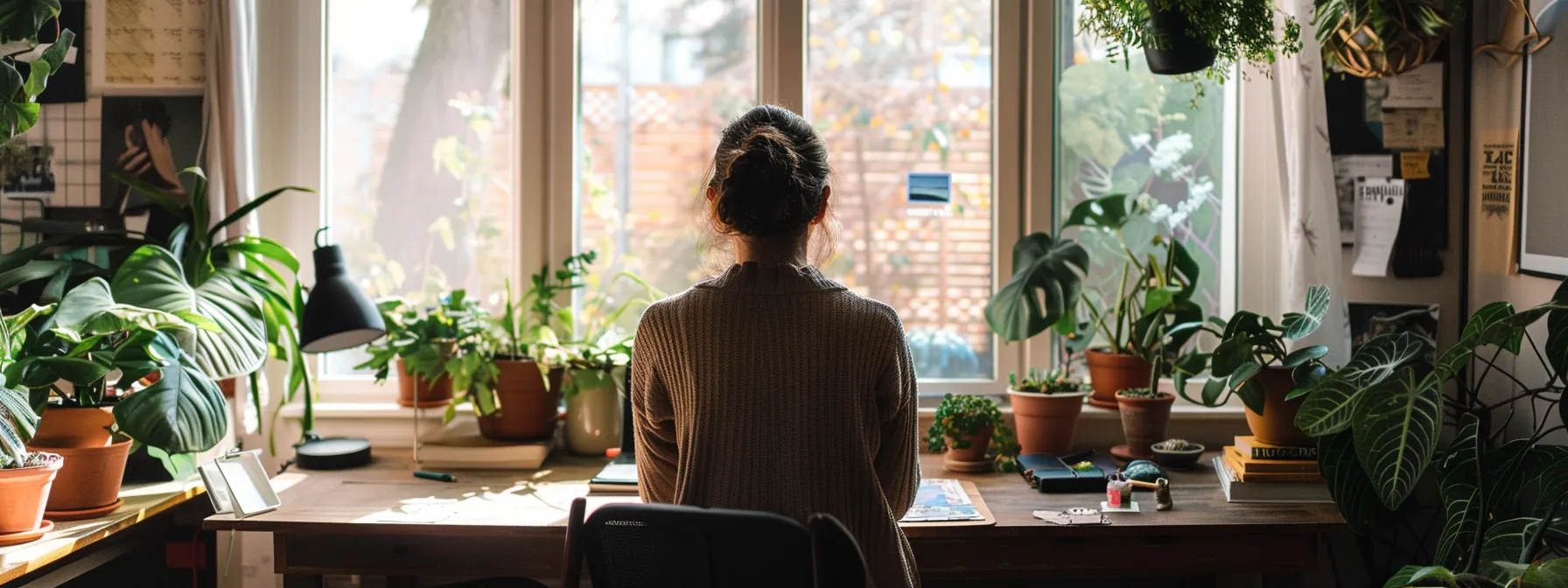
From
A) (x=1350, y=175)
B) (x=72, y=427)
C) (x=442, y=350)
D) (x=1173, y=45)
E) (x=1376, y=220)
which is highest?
(x=1173, y=45)

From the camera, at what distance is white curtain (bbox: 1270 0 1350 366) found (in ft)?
8.61

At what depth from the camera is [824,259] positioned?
1.84 meters

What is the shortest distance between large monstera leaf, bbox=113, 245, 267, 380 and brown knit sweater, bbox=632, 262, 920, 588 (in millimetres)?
1121

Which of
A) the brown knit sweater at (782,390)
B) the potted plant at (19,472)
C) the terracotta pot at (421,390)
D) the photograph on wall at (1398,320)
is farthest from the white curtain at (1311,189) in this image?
the potted plant at (19,472)

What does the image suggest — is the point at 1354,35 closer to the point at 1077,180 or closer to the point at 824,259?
the point at 1077,180

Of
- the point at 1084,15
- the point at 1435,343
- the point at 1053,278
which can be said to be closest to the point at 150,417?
the point at 1053,278

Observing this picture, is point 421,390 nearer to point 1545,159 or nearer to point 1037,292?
point 1037,292

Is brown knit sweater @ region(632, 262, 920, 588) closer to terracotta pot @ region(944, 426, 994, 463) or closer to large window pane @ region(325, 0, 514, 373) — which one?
terracotta pot @ region(944, 426, 994, 463)

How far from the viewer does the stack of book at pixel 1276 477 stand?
2395 millimetres

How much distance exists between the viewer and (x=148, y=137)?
2.80 metres

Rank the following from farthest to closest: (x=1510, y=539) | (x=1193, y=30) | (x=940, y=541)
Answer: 1. (x=1193, y=30)
2. (x=940, y=541)
3. (x=1510, y=539)

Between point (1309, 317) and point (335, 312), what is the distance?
1.86m

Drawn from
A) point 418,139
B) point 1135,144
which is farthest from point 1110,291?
point 418,139

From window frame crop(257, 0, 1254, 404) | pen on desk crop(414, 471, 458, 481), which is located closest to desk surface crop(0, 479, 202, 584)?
pen on desk crop(414, 471, 458, 481)
